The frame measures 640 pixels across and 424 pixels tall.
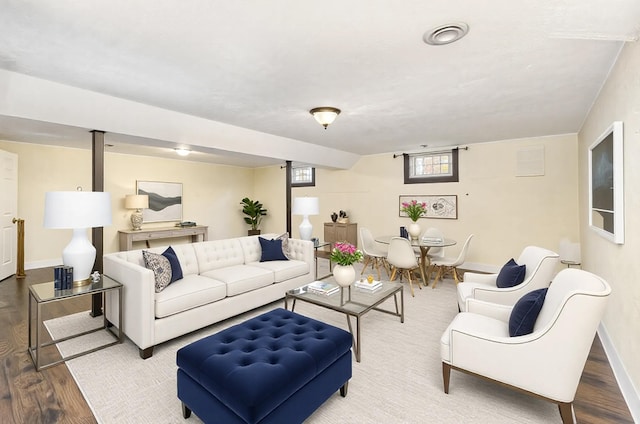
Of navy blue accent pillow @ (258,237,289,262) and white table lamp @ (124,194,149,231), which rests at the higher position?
white table lamp @ (124,194,149,231)

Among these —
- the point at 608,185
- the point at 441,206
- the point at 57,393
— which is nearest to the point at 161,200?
the point at 57,393

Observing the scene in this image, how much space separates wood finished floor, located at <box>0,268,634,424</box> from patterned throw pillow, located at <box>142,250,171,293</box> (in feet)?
2.97

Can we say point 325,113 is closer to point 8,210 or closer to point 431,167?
point 431,167

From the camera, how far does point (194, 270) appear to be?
11.8 feet

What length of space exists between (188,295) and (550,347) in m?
2.82

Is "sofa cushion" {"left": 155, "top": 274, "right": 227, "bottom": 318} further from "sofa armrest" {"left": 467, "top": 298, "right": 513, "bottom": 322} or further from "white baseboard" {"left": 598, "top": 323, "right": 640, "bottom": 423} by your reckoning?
"white baseboard" {"left": 598, "top": 323, "right": 640, "bottom": 423}

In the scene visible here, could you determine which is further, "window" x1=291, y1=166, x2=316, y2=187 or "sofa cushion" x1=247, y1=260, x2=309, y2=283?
"window" x1=291, y1=166, x2=316, y2=187

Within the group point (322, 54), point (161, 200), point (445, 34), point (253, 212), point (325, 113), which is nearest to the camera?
point (445, 34)

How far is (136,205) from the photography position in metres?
6.27

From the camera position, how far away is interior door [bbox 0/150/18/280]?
4696 millimetres

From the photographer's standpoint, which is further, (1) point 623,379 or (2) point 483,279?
(2) point 483,279

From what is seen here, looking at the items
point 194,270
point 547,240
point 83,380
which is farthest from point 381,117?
point 83,380

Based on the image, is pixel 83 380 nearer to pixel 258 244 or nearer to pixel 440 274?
pixel 258 244

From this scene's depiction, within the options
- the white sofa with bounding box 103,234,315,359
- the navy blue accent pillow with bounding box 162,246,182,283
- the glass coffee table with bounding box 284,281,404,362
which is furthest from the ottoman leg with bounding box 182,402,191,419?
the navy blue accent pillow with bounding box 162,246,182,283
